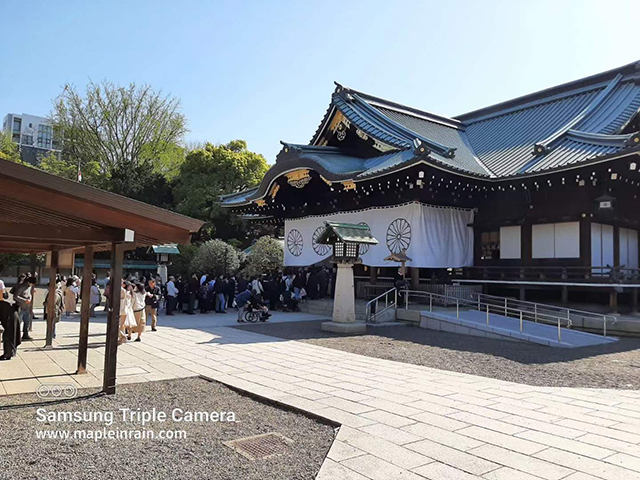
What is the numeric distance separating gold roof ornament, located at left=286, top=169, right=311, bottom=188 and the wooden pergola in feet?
41.2

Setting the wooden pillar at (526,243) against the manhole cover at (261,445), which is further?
the wooden pillar at (526,243)

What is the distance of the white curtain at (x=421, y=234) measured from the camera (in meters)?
17.1

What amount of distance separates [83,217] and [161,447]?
291 cm

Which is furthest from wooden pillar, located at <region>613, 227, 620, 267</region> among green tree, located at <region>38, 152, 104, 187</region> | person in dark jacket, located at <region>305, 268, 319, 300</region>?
green tree, located at <region>38, 152, 104, 187</region>

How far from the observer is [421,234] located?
17062 mm

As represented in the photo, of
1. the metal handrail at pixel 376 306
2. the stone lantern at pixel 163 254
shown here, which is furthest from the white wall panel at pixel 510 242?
the stone lantern at pixel 163 254

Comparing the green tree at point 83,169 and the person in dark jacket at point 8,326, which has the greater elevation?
the green tree at point 83,169

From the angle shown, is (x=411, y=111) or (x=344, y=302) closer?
(x=344, y=302)

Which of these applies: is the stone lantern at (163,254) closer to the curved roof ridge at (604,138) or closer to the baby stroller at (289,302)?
the baby stroller at (289,302)

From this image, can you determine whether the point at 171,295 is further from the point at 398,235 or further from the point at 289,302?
the point at 398,235

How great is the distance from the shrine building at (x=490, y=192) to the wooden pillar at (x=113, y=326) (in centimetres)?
1047

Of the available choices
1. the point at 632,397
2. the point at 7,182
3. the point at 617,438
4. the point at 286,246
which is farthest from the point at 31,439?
the point at 286,246

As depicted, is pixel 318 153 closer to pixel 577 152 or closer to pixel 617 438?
pixel 577 152

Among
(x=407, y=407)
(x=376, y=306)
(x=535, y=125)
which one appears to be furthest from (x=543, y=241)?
(x=407, y=407)
